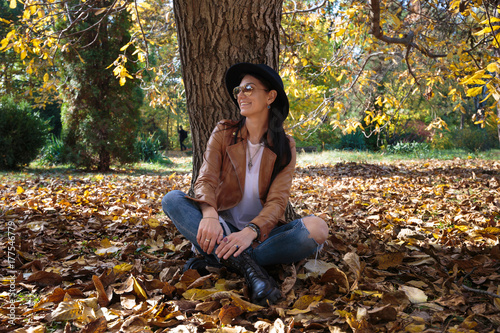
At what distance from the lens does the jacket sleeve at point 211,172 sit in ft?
8.03

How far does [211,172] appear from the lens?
8.37 ft

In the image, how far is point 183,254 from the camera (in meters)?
2.77

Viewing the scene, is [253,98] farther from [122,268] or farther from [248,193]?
[122,268]

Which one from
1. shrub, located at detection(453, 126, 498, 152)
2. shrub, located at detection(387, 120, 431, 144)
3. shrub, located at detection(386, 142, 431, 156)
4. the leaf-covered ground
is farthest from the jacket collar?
shrub, located at detection(387, 120, 431, 144)

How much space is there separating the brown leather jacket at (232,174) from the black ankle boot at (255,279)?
0.42 m

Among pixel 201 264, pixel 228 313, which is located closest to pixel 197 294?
pixel 228 313

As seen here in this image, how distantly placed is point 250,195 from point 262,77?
2.76ft

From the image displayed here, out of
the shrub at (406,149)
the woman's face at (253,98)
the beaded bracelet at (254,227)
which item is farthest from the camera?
the shrub at (406,149)

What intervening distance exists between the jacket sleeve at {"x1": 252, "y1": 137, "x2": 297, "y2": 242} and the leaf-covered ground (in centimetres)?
32

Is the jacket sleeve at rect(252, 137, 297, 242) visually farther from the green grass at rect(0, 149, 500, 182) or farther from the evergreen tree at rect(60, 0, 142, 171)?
the evergreen tree at rect(60, 0, 142, 171)

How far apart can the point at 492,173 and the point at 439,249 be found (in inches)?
191

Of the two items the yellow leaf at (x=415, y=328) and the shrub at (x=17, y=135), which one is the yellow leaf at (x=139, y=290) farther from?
the shrub at (x=17, y=135)

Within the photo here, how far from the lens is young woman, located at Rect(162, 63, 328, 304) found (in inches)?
89.1

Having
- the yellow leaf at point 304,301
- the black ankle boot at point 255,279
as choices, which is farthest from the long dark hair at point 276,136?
the yellow leaf at point 304,301
